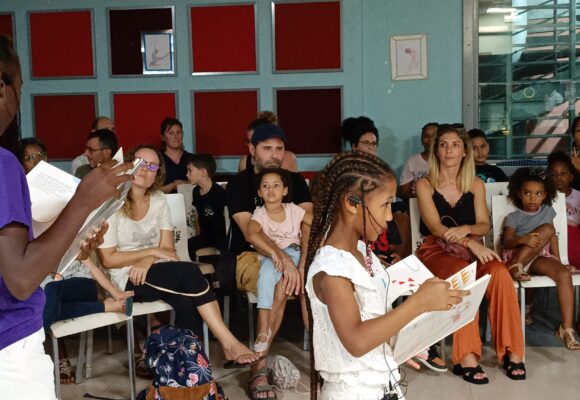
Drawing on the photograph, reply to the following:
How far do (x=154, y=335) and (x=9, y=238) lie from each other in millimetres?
2009

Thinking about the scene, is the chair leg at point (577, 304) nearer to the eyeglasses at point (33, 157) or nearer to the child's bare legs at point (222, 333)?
the child's bare legs at point (222, 333)

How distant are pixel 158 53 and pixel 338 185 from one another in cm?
453

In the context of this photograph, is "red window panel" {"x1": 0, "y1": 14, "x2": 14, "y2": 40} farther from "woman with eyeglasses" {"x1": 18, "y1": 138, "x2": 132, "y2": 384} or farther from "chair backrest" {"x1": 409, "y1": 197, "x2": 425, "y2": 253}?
"chair backrest" {"x1": 409, "y1": 197, "x2": 425, "y2": 253}

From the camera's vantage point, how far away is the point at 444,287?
176cm

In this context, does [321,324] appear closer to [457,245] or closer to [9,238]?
[9,238]

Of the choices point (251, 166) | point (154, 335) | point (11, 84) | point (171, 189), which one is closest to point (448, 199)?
point (251, 166)

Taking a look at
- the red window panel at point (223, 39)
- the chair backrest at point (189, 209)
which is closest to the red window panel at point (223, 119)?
the red window panel at point (223, 39)

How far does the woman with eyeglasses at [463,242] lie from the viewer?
11.8ft

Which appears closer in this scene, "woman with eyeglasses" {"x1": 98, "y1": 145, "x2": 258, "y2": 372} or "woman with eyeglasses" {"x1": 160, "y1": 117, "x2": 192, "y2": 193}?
"woman with eyeglasses" {"x1": 98, "y1": 145, "x2": 258, "y2": 372}

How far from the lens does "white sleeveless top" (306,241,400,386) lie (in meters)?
1.82

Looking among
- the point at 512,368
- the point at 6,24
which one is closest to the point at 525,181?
the point at 512,368

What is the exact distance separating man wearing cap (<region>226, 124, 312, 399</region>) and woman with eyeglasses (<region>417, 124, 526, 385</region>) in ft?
2.33

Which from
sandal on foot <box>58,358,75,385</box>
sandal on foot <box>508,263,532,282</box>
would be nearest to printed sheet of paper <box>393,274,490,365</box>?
sandal on foot <box>508,263,532,282</box>

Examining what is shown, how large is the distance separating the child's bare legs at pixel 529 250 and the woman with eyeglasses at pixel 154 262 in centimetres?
150
